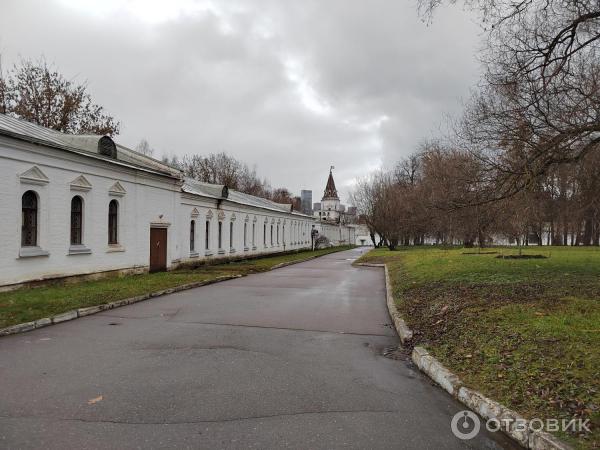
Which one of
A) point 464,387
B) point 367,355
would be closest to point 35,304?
point 367,355

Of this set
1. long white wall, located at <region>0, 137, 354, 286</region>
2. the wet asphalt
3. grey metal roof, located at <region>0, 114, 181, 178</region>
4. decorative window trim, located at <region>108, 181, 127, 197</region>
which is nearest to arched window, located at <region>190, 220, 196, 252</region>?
long white wall, located at <region>0, 137, 354, 286</region>

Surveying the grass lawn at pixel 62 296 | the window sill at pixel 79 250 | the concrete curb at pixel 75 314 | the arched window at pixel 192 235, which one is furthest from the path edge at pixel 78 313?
the arched window at pixel 192 235

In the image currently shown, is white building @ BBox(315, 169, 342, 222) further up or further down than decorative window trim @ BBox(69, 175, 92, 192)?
further up

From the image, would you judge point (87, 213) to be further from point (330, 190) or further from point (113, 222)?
point (330, 190)

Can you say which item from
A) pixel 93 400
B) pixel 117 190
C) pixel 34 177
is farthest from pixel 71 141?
pixel 93 400

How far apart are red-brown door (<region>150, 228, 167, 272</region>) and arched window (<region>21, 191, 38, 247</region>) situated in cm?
684

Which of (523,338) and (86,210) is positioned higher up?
(86,210)

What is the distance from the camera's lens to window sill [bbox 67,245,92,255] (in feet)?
50.4

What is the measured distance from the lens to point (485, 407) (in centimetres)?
450

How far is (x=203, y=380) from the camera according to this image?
211 inches

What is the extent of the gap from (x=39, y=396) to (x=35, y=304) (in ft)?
21.3

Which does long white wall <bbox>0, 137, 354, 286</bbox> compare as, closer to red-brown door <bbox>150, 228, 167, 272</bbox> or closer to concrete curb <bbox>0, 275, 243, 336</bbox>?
red-brown door <bbox>150, 228, 167, 272</bbox>

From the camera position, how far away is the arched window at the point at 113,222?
706 inches

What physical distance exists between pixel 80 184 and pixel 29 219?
235cm
